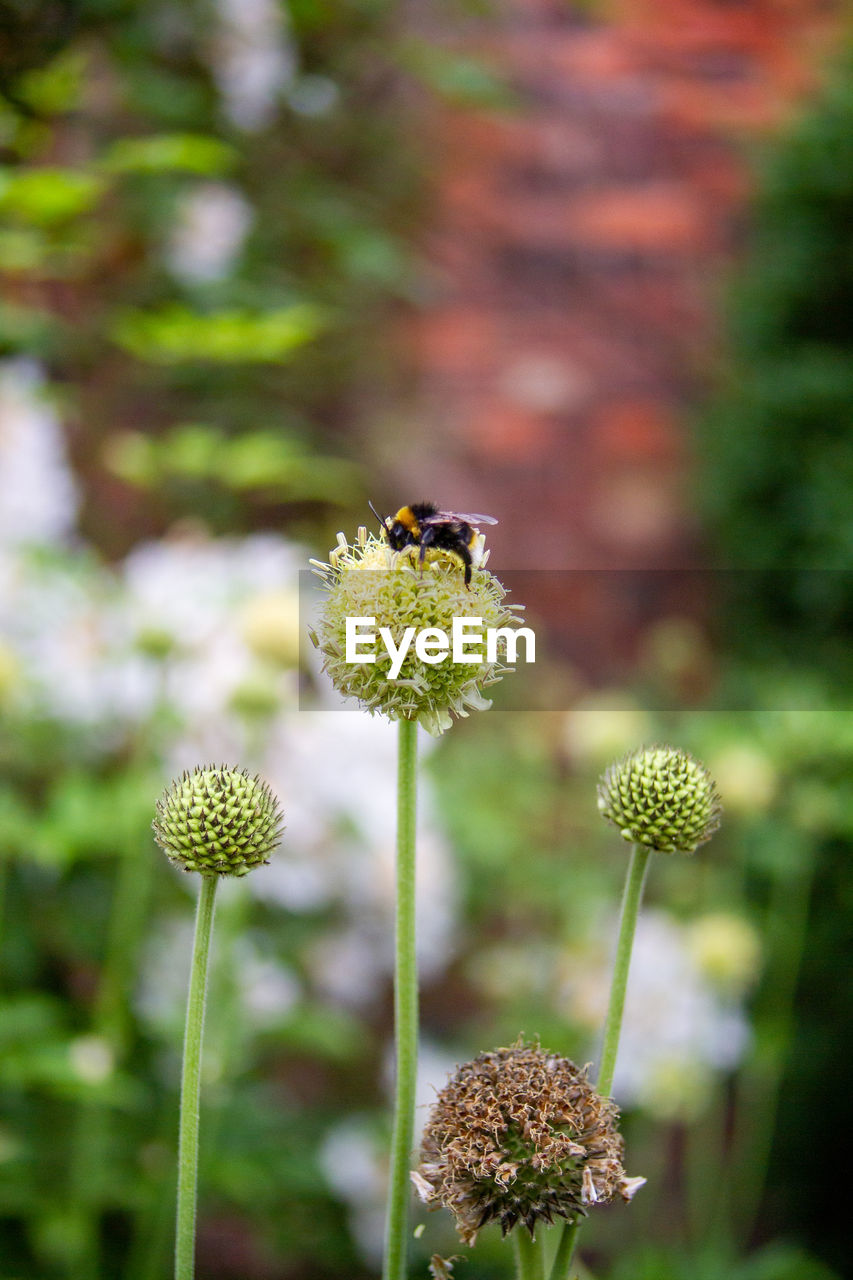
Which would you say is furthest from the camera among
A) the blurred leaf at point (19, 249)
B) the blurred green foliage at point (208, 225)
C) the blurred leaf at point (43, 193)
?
the blurred green foliage at point (208, 225)

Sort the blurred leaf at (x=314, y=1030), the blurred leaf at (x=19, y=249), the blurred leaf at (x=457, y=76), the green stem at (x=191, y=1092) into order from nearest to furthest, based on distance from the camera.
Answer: the green stem at (x=191, y=1092)
the blurred leaf at (x=19, y=249)
the blurred leaf at (x=314, y=1030)
the blurred leaf at (x=457, y=76)

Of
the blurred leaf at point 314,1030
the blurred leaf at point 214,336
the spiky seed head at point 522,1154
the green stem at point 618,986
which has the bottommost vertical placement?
the blurred leaf at point 314,1030

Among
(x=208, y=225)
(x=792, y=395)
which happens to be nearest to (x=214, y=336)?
(x=208, y=225)

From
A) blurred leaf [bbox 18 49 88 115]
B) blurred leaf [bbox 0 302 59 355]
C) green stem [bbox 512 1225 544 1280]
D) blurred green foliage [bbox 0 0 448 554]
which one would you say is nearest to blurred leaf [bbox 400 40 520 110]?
blurred green foliage [bbox 0 0 448 554]

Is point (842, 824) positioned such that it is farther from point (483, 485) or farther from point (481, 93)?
point (483, 485)

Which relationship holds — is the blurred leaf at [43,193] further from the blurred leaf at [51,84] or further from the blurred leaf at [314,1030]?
the blurred leaf at [314,1030]

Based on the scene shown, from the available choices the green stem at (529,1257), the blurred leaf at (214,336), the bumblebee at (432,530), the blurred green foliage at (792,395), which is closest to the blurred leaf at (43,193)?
the blurred leaf at (214,336)

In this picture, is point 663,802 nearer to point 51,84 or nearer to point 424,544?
point 424,544
